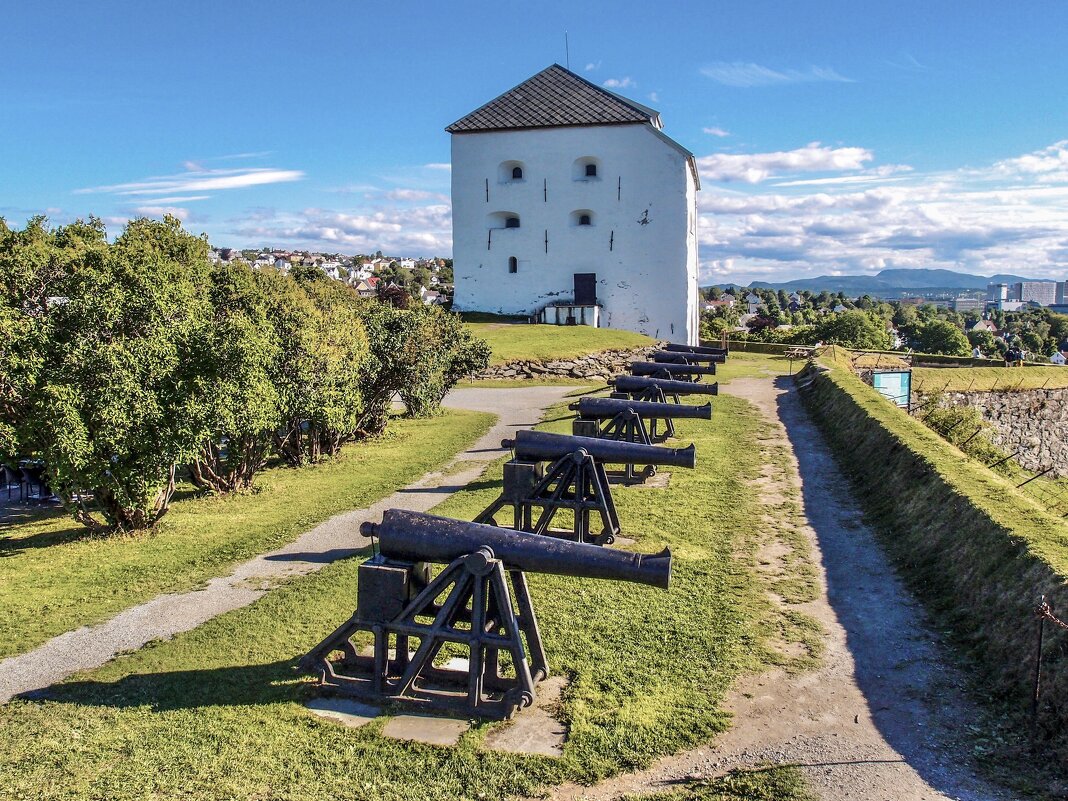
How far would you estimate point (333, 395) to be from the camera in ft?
45.8

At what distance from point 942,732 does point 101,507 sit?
31.6 feet

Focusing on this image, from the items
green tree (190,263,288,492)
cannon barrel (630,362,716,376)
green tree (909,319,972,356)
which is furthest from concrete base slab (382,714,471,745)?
green tree (909,319,972,356)

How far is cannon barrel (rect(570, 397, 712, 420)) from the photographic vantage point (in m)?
12.0

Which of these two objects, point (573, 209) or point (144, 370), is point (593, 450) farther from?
point (573, 209)

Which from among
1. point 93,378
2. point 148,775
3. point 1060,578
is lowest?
point 148,775

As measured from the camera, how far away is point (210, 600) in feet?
26.5

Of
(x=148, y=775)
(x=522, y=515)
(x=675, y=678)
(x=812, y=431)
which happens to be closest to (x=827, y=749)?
(x=675, y=678)

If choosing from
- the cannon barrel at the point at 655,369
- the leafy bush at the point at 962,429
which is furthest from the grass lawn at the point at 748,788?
the leafy bush at the point at 962,429

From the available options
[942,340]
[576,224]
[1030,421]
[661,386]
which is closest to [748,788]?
[661,386]

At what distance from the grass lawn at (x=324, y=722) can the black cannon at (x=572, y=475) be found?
1031mm

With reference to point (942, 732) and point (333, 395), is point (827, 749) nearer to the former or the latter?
point (942, 732)

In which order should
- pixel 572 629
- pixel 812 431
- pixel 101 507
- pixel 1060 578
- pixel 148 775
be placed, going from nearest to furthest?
pixel 148 775 → pixel 1060 578 → pixel 572 629 → pixel 101 507 → pixel 812 431

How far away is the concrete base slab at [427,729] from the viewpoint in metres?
5.23

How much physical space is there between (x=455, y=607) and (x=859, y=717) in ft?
8.94
